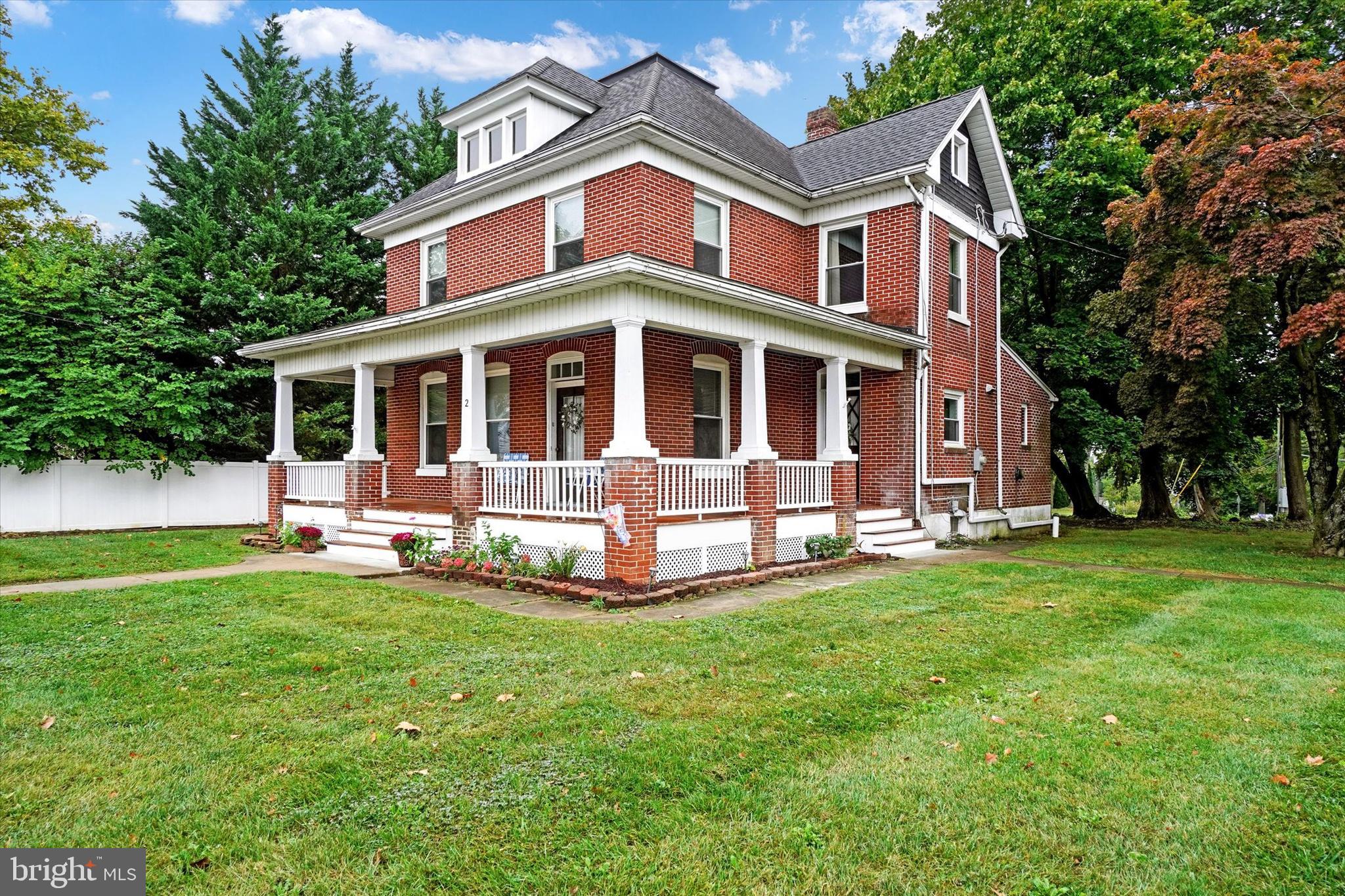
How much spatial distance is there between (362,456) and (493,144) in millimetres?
6518

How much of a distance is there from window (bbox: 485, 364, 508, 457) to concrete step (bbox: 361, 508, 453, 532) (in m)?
2.11

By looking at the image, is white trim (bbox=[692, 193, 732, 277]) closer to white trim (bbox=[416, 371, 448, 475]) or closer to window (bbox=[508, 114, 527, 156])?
window (bbox=[508, 114, 527, 156])

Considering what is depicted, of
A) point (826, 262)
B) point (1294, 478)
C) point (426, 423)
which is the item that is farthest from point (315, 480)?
point (1294, 478)

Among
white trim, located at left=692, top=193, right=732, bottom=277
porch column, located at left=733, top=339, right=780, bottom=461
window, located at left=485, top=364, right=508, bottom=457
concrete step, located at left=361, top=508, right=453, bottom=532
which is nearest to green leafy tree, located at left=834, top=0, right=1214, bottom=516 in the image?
white trim, located at left=692, top=193, right=732, bottom=277

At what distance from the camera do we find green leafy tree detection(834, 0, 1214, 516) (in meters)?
18.1

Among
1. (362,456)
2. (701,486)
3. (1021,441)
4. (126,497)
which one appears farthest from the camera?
(1021,441)

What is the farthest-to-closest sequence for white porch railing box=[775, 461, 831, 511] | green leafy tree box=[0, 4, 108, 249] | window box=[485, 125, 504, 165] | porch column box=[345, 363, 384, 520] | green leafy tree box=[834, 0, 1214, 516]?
green leafy tree box=[834, 0, 1214, 516] → green leafy tree box=[0, 4, 108, 249] → window box=[485, 125, 504, 165] → porch column box=[345, 363, 384, 520] → white porch railing box=[775, 461, 831, 511]

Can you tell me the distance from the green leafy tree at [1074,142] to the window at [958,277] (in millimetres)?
3962

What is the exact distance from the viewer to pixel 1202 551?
43.5ft

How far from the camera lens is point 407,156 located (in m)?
24.7

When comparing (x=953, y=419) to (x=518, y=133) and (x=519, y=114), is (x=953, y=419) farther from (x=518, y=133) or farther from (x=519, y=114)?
(x=519, y=114)

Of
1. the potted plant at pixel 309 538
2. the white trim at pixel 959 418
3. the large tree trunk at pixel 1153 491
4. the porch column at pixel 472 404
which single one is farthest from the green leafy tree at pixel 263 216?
the large tree trunk at pixel 1153 491

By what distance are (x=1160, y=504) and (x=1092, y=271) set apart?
23.1 feet

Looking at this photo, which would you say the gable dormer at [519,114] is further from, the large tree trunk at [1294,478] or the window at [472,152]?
the large tree trunk at [1294,478]
